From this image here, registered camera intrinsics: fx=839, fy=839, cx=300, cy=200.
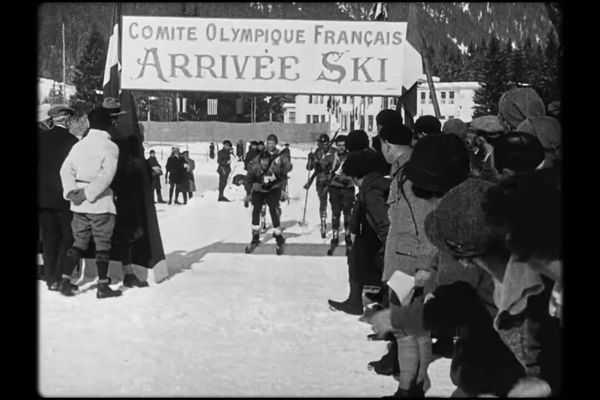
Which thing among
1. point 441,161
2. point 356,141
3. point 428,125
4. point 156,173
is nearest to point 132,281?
point 356,141

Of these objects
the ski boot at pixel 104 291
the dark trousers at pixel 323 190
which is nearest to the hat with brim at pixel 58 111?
the ski boot at pixel 104 291

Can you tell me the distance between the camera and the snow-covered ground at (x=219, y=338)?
4.82 m

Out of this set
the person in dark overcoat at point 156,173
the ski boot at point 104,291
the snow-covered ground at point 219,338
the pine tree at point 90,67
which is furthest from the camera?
the pine tree at point 90,67

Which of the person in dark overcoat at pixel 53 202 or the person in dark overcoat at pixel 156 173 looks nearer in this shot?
the person in dark overcoat at pixel 53 202

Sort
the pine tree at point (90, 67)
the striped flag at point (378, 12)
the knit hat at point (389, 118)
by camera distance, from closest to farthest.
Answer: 1. the knit hat at point (389, 118)
2. the striped flag at point (378, 12)
3. the pine tree at point (90, 67)

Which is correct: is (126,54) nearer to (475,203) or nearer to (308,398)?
(308,398)

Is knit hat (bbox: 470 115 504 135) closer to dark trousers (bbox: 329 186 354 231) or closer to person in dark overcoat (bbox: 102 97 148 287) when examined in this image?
person in dark overcoat (bbox: 102 97 148 287)

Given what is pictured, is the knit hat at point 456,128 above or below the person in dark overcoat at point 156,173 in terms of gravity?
above

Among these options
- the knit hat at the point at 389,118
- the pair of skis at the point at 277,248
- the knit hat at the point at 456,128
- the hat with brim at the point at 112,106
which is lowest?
the pair of skis at the point at 277,248

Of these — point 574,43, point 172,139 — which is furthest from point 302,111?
point 574,43

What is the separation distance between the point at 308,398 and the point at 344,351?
120cm

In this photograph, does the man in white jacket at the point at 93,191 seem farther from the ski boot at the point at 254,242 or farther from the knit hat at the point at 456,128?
the ski boot at the point at 254,242

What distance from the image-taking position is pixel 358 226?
6621 millimetres

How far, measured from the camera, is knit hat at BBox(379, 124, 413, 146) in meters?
5.02
